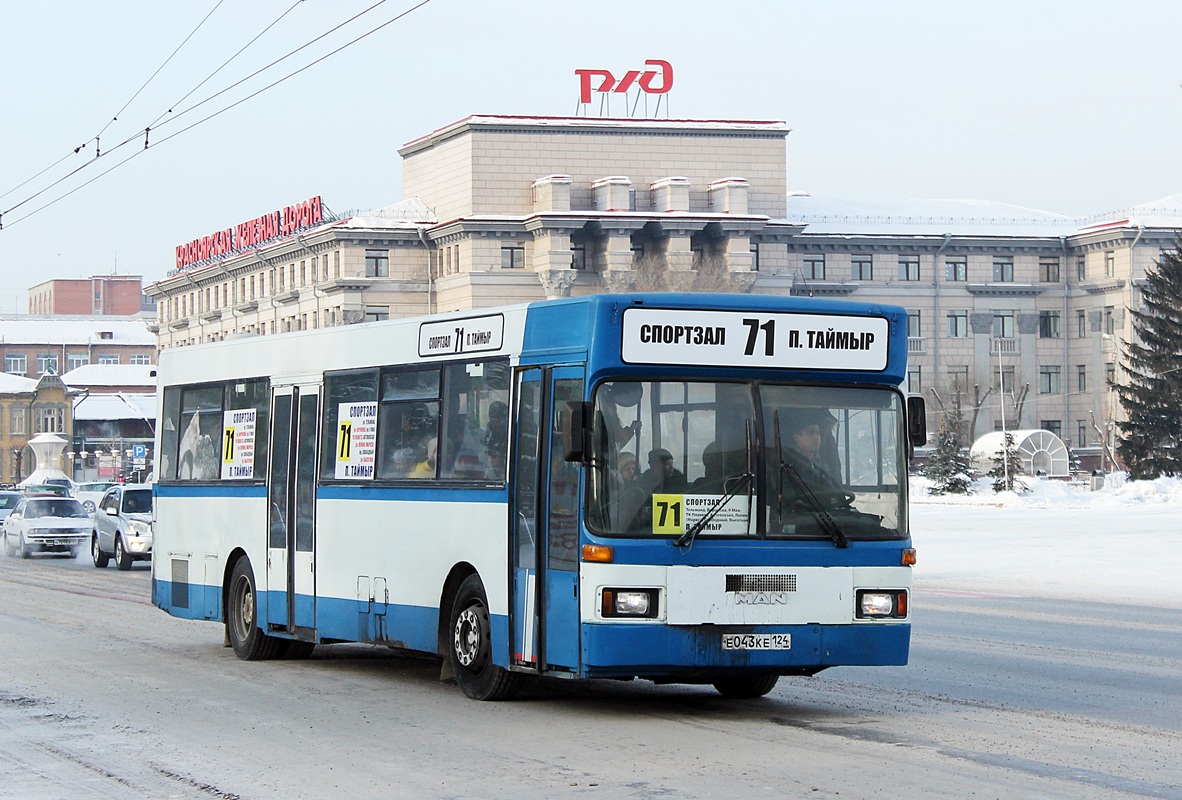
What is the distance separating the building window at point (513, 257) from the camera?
106 m

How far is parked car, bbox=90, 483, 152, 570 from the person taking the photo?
35594 millimetres

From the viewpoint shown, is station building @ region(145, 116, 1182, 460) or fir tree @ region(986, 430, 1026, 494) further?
station building @ region(145, 116, 1182, 460)

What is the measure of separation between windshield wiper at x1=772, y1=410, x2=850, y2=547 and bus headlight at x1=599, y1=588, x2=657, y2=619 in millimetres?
994

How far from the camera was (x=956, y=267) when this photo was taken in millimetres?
112000

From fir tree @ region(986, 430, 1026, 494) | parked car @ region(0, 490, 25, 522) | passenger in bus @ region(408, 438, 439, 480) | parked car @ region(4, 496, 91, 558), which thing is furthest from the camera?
fir tree @ region(986, 430, 1026, 494)

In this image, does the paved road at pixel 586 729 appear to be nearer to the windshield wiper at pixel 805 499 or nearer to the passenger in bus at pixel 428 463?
the windshield wiper at pixel 805 499

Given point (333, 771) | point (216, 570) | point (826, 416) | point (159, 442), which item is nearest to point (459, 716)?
point (333, 771)

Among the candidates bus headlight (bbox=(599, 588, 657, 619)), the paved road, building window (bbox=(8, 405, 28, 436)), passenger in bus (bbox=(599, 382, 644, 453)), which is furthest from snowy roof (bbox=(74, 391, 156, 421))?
bus headlight (bbox=(599, 588, 657, 619))

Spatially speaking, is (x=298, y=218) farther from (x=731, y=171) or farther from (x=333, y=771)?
(x=333, y=771)

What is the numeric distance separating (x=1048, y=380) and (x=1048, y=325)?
3.30m

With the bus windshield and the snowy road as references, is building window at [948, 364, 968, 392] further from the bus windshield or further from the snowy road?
the bus windshield

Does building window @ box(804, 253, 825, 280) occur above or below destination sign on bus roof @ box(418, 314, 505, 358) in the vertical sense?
above

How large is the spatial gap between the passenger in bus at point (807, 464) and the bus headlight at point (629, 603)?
Answer: 105cm

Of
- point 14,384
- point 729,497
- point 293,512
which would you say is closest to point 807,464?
point 729,497
